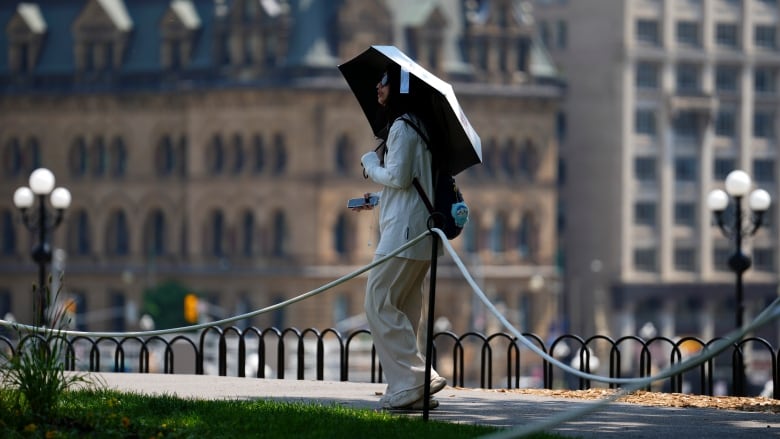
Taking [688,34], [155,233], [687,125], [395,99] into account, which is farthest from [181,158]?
[395,99]

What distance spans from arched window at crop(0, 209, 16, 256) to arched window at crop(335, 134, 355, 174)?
14701 millimetres

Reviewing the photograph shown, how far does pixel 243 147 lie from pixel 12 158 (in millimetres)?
11078

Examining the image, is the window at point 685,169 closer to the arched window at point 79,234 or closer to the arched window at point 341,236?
the arched window at point 341,236

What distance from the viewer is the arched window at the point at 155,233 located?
96.1 metres

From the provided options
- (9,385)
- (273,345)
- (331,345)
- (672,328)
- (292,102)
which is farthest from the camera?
(672,328)

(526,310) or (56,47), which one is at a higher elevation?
(56,47)

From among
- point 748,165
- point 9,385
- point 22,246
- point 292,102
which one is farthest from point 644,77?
point 9,385

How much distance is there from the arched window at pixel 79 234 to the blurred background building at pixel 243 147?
0.09m

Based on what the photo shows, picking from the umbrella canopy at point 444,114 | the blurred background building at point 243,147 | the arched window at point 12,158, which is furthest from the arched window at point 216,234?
the umbrella canopy at point 444,114

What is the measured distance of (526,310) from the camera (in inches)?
3807

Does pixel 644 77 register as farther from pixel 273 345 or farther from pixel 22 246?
pixel 273 345

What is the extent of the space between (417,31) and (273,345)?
4810cm

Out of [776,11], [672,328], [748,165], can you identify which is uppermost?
[776,11]

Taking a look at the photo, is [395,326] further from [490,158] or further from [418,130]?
[490,158]
